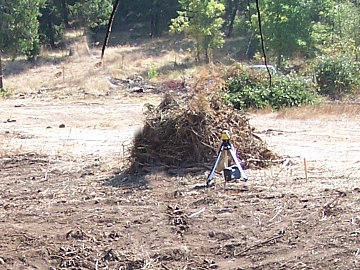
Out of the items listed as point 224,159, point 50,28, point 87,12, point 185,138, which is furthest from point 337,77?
point 50,28

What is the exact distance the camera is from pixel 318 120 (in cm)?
1465

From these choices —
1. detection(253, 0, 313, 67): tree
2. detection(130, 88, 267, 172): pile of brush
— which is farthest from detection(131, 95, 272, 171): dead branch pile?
detection(253, 0, 313, 67): tree

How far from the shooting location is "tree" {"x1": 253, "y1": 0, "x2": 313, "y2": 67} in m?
29.4

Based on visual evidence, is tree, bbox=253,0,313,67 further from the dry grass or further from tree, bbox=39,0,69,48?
tree, bbox=39,0,69,48

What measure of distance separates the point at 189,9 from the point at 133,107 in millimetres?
14939

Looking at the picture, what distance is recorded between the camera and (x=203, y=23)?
110ft

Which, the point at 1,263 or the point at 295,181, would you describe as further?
the point at 295,181

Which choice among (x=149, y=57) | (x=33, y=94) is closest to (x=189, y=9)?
(x=149, y=57)

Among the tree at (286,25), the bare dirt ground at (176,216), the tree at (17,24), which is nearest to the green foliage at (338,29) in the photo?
the tree at (286,25)

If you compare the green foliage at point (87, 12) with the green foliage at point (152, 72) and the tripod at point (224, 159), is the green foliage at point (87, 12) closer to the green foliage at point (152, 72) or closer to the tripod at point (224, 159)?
the tripod at point (224, 159)

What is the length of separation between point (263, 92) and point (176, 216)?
11728mm

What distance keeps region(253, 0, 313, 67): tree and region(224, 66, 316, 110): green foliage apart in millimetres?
10725

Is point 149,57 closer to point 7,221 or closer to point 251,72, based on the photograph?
point 251,72

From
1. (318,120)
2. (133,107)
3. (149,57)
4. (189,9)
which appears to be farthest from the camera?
(149,57)
